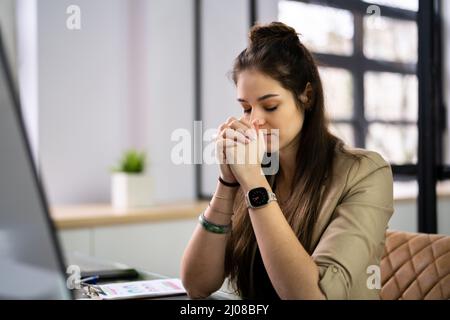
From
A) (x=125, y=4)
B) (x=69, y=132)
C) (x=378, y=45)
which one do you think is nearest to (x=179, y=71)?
(x=125, y=4)

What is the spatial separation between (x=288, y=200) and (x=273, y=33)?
1.17 feet

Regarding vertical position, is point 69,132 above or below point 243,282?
above

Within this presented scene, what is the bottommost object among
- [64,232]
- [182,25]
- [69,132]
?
[64,232]

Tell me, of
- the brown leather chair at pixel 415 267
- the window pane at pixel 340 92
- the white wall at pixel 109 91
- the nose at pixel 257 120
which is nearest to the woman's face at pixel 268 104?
the nose at pixel 257 120

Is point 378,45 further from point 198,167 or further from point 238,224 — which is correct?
point 198,167

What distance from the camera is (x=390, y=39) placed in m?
2.20

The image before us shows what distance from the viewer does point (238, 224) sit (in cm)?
133

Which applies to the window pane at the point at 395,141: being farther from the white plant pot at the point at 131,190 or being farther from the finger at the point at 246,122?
the white plant pot at the point at 131,190

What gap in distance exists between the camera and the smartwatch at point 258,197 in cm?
109

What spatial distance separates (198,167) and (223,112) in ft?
1.27

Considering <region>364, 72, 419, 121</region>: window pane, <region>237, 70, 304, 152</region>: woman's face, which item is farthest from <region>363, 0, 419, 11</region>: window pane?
<region>237, 70, 304, 152</region>: woman's face

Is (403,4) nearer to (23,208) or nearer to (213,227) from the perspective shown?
(213,227)

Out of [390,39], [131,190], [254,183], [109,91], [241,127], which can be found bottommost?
[131,190]

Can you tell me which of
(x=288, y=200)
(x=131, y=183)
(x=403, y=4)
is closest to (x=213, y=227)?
(x=288, y=200)
